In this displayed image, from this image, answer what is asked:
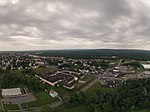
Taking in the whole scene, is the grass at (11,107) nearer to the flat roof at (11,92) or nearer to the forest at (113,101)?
the flat roof at (11,92)

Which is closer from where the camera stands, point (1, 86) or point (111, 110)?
point (111, 110)

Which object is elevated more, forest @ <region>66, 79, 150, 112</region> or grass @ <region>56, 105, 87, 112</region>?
forest @ <region>66, 79, 150, 112</region>

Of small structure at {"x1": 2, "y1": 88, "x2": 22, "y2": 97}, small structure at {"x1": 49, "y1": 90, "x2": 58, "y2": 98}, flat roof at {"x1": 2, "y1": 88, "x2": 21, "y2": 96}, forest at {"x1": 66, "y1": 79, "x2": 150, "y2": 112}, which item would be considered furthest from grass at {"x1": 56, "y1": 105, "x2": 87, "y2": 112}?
flat roof at {"x1": 2, "y1": 88, "x2": 21, "y2": 96}

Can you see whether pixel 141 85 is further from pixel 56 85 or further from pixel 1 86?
pixel 1 86

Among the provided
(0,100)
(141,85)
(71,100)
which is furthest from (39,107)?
(141,85)

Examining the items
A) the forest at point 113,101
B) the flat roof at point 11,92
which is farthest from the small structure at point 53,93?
the flat roof at point 11,92

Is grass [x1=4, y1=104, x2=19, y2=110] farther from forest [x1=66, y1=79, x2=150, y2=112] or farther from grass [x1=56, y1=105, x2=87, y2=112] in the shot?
forest [x1=66, y1=79, x2=150, y2=112]

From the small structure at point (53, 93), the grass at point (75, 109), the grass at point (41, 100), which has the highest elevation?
the small structure at point (53, 93)

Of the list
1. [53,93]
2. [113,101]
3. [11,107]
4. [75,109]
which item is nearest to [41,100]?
[53,93]
